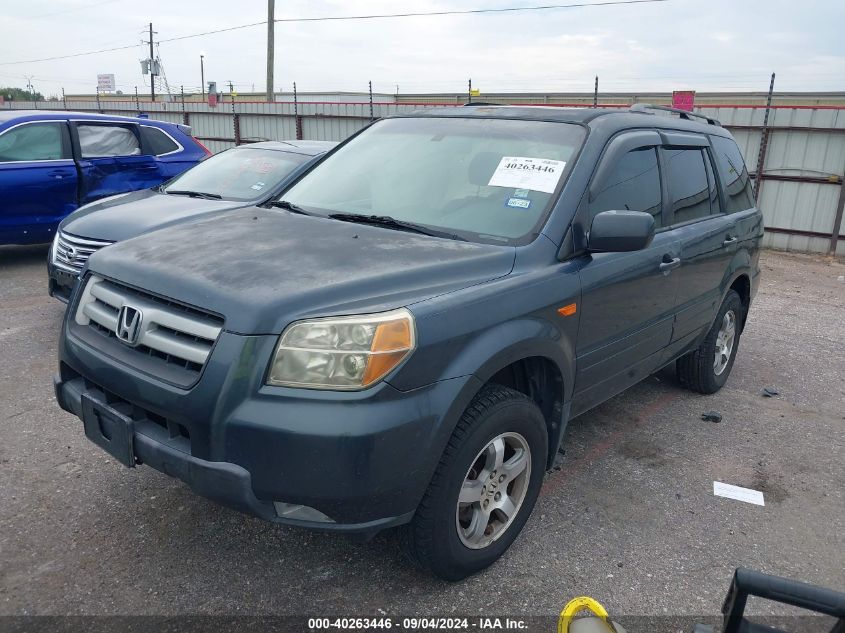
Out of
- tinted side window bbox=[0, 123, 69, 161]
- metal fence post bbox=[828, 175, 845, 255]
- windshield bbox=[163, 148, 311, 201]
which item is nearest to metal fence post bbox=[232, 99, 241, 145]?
tinted side window bbox=[0, 123, 69, 161]

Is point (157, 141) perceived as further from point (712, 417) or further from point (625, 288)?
point (712, 417)

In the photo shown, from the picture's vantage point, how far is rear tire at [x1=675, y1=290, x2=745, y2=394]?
4.73 meters

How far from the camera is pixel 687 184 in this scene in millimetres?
4090

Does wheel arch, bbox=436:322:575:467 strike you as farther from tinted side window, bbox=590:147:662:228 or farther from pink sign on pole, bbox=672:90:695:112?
pink sign on pole, bbox=672:90:695:112

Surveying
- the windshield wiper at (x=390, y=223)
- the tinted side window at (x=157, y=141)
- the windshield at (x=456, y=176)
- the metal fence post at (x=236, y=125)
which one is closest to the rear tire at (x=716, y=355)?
the windshield at (x=456, y=176)

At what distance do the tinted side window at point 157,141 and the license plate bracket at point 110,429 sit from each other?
22.0 feet

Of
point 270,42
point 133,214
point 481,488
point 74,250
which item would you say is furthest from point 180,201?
point 270,42

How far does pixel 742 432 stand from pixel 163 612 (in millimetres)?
3531

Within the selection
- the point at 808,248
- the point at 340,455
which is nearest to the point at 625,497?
the point at 340,455

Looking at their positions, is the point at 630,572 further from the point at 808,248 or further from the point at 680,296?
the point at 808,248

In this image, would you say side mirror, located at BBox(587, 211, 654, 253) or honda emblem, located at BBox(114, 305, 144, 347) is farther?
side mirror, located at BBox(587, 211, 654, 253)

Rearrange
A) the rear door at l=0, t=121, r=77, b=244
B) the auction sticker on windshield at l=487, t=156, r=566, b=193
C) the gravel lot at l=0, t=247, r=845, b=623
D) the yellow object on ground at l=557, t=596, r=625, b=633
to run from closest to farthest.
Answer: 1. the yellow object on ground at l=557, t=596, r=625, b=633
2. the gravel lot at l=0, t=247, r=845, b=623
3. the auction sticker on windshield at l=487, t=156, r=566, b=193
4. the rear door at l=0, t=121, r=77, b=244

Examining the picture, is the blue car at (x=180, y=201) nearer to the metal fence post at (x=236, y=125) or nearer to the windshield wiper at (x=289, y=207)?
the windshield wiper at (x=289, y=207)

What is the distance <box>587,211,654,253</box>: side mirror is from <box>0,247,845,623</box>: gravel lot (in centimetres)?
131
